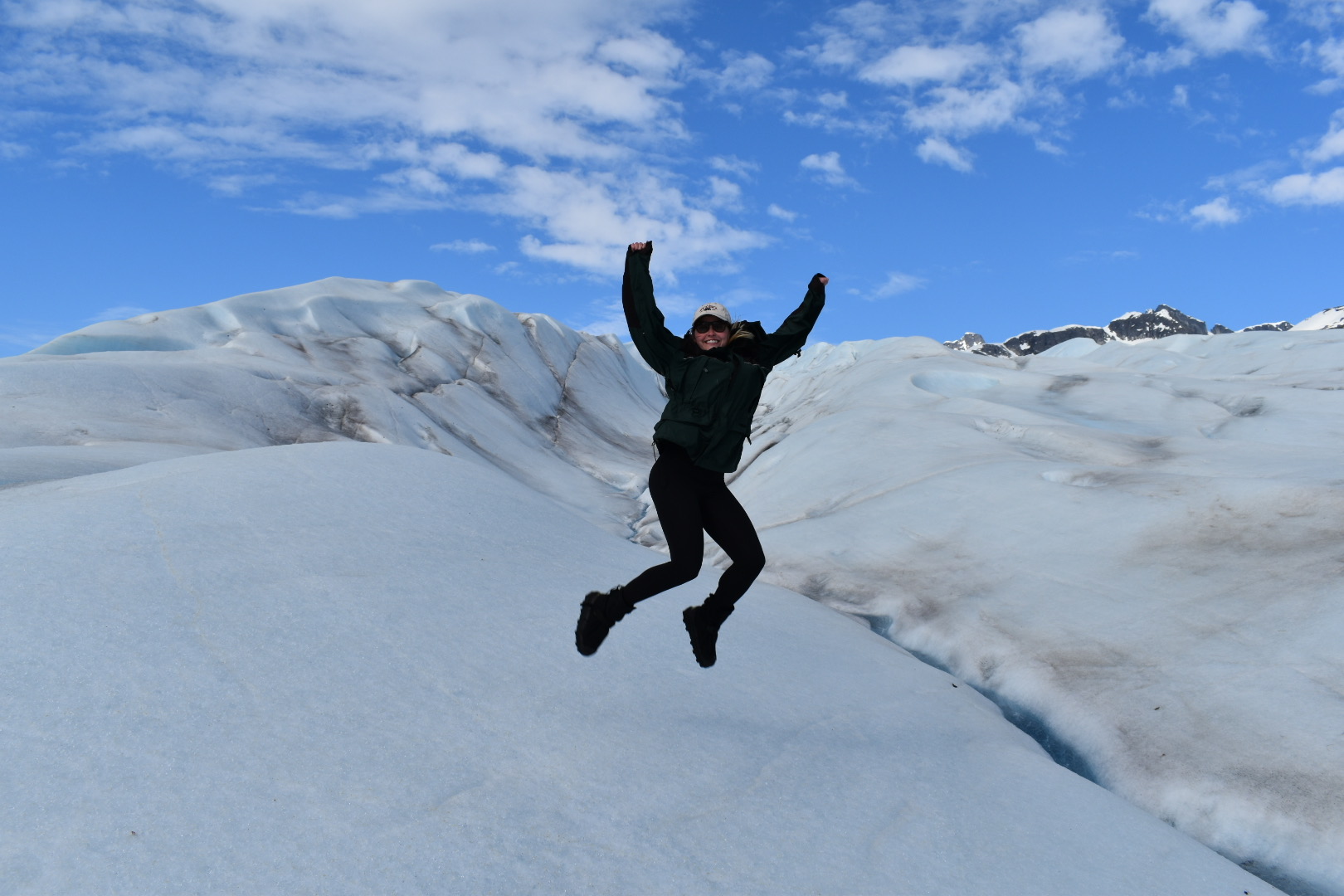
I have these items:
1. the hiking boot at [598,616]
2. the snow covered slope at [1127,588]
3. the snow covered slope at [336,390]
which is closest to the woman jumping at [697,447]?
the hiking boot at [598,616]

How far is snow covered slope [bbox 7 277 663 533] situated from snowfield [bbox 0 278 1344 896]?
1.92ft

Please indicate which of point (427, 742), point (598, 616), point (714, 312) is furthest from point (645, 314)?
point (427, 742)

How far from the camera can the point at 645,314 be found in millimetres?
4031

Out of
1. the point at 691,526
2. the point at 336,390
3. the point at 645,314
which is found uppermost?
the point at 336,390

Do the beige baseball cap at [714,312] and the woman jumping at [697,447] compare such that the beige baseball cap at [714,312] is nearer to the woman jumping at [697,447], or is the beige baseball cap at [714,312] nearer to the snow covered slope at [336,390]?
the woman jumping at [697,447]

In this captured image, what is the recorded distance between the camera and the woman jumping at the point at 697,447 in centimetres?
384

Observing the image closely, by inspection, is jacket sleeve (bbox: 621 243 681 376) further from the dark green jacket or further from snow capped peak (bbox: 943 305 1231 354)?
snow capped peak (bbox: 943 305 1231 354)

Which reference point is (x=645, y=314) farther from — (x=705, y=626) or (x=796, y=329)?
(x=705, y=626)

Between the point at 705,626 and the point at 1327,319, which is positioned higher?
the point at 1327,319

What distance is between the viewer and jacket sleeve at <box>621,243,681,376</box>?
4035 millimetres

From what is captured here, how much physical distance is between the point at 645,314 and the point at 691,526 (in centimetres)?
115

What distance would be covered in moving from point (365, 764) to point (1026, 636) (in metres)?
6.34

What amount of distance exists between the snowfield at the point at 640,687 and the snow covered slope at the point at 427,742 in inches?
Answer: 0.7

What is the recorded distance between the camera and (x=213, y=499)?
17.0 ft
